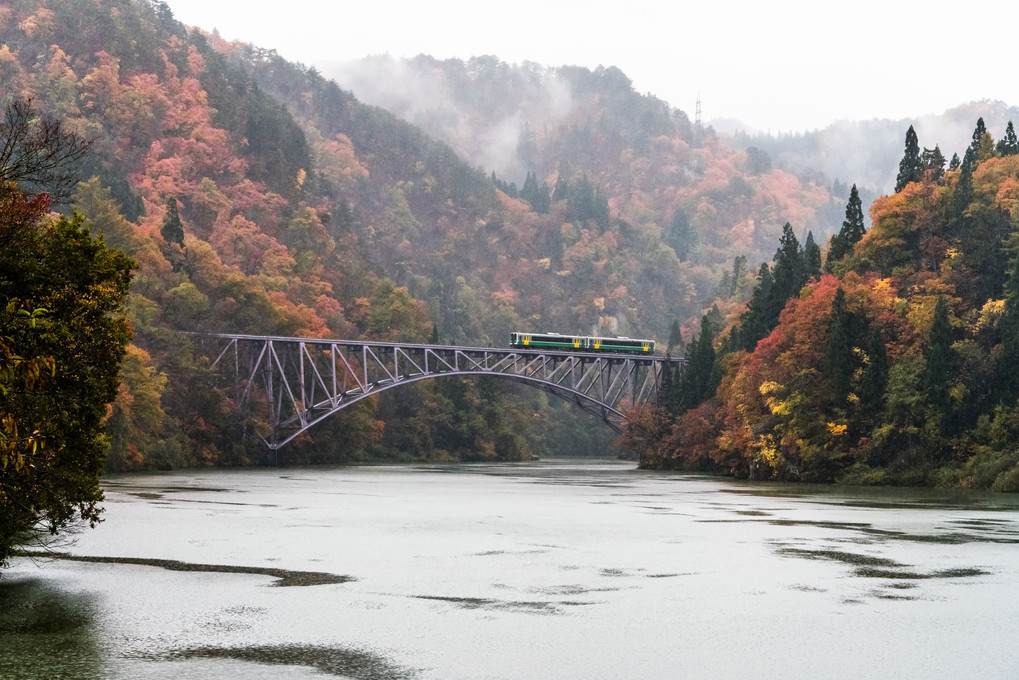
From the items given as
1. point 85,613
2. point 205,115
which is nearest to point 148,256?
point 205,115

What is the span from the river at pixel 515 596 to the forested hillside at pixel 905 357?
24754 millimetres

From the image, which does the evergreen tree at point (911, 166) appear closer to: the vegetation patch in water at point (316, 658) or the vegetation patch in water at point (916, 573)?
the vegetation patch in water at point (916, 573)

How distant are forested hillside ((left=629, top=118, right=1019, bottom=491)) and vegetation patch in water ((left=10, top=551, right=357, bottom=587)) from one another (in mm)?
48628

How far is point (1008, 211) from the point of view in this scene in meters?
85.6

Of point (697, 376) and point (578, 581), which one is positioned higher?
point (697, 376)

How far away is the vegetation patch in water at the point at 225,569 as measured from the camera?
3030 centimetres

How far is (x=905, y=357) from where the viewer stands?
8006 centimetres

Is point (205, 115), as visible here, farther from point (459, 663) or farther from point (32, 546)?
point (459, 663)

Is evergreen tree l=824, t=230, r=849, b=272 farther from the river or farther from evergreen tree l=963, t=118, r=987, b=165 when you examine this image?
the river

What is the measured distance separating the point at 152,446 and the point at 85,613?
6688 cm

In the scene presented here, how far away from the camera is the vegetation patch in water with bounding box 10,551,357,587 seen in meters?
30.3

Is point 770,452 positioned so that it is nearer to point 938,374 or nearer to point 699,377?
point 938,374

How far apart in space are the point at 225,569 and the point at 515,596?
7.98 m

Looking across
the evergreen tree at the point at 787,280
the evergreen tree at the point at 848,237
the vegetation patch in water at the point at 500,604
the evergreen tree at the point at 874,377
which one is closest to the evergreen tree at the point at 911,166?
the evergreen tree at the point at 848,237
